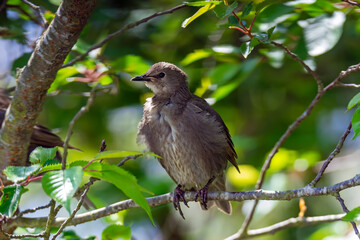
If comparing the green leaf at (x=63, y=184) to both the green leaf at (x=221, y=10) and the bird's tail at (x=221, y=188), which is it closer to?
the green leaf at (x=221, y=10)

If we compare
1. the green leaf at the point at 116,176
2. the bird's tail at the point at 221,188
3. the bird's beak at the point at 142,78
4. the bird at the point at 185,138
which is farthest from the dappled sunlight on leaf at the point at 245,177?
the green leaf at the point at 116,176

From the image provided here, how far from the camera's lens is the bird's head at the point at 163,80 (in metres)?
4.38

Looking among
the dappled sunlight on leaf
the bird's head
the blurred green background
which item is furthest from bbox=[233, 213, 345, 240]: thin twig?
the bird's head

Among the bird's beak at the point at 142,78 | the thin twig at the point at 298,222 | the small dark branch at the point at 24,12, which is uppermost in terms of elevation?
the small dark branch at the point at 24,12

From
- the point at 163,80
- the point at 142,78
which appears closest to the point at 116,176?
the point at 142,78

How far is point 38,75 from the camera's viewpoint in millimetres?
3170

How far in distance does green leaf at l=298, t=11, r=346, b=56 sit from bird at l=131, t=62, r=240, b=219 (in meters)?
0.96

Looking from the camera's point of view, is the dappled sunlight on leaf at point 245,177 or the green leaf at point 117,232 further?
the dappled sunlight on leaf at point 245,177

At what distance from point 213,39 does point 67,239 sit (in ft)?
9.51

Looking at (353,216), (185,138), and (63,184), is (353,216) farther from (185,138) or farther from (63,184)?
(185,138)

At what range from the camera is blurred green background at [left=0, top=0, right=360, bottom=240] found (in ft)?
13.4

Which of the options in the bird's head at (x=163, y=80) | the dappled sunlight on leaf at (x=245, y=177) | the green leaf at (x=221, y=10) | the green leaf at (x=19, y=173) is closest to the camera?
the green leaf at (x=19, y=173)

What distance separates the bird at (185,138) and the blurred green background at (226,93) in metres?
0.29

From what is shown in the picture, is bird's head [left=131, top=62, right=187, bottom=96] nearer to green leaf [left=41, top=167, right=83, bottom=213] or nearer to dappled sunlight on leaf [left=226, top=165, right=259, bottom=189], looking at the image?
dappled sunlight on leaf [left=226, top=165, right=259, bottom=189]
